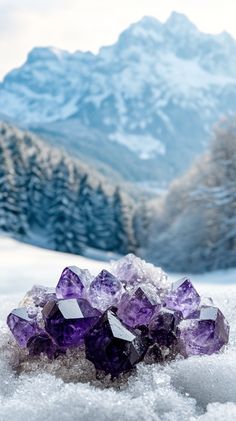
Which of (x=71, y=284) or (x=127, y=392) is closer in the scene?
(x=127, y=392)

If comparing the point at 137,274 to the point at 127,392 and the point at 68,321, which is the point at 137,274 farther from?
the point at 127,392

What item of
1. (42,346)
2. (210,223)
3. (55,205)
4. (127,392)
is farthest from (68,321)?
(55,205)

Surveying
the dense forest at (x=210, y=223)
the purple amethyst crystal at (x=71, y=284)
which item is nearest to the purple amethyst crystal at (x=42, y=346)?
the purple amethyst crystal at (x=71, y=284)

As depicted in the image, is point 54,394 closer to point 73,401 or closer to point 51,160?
Answer: point 73,401

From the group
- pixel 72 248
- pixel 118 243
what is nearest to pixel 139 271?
pixel 72 248

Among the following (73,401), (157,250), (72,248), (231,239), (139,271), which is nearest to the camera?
(73,401)

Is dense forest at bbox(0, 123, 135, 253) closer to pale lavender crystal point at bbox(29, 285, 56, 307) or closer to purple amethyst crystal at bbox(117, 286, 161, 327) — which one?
pale lavender crystal point at bbox(29, 285, 56, 307)
